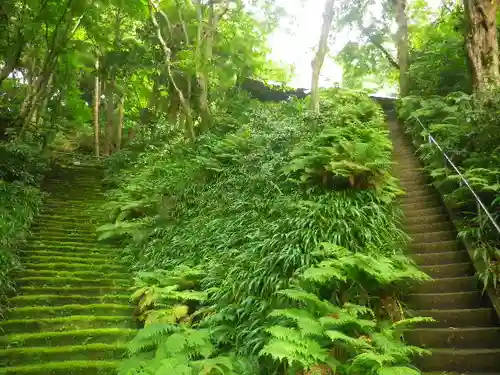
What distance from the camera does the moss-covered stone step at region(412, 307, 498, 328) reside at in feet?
15.1

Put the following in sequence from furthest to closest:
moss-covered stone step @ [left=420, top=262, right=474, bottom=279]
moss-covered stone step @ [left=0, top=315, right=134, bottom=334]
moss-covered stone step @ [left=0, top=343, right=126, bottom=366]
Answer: moss-covered stone step @ [left=0, top=315, right=134, bottom=334] < moss-covered stone step @ [left=420, top=262, right=474, bottom=279] < moss-covered stone step @ [left=0, top=343, right=126, bottom=366]

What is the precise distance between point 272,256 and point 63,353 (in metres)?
2.87

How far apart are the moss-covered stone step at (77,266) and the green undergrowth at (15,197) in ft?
1.14

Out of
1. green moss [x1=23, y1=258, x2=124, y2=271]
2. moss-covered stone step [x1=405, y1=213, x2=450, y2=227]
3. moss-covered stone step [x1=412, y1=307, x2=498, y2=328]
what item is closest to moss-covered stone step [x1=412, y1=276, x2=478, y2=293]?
moss-covered stone step [x1=412, y1=307, x2=498, y2=328]

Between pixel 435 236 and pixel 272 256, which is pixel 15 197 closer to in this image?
pixel 272 256

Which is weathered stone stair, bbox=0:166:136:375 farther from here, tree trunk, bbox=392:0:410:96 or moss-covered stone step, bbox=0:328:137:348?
tree trunk, bbox=392:0:410:96

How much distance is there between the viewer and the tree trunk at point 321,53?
10281mm

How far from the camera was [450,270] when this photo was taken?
18.2 ft

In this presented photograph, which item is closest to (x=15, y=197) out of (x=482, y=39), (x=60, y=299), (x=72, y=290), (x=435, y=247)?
(x=72, y=290)

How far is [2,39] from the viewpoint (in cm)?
1097

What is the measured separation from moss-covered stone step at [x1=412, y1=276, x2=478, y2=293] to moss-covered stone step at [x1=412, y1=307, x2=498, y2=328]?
0.48 meters

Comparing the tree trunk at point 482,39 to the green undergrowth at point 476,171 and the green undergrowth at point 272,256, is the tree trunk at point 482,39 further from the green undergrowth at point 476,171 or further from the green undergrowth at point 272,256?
the green undergrowth at point 272,256

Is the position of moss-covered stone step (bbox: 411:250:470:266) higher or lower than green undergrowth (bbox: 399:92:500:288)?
lower

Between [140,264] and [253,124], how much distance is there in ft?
16.9
